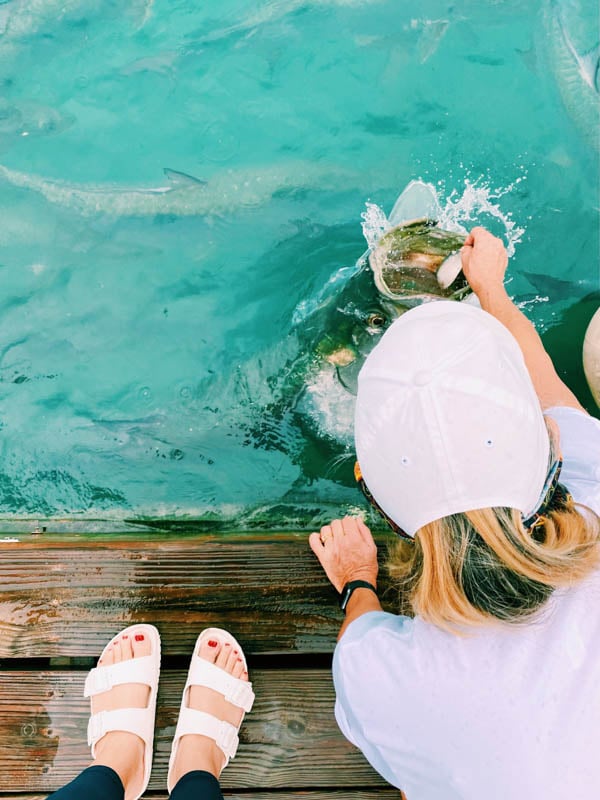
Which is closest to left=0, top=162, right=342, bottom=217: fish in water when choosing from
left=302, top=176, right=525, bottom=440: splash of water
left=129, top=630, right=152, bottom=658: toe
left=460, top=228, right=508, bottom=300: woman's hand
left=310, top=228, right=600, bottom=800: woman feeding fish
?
left=302, top=176, right=525, bottom=440: splash of water

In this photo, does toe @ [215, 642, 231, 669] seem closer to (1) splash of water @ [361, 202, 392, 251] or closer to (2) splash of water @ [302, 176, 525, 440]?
(2) splash of water @ [302, 176, 525, 440]

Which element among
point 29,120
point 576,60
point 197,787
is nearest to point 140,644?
point 197,787

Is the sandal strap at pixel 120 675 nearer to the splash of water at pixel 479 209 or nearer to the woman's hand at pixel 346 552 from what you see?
the woman's hand at pixel 346 552

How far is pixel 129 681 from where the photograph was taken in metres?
1.62

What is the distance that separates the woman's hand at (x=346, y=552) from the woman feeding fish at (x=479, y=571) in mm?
588

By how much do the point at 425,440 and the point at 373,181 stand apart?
65.4 inches

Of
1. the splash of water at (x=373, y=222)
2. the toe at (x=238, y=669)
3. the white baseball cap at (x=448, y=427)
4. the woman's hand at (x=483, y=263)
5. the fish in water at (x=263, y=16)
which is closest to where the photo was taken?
the white baseball cap at (x=448, y=427)

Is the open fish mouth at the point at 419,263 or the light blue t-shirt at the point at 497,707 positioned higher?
the open fish mouth at the point at 419,263

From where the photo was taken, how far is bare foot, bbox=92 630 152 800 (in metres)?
1.55

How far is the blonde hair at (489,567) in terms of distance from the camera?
90 centimetres

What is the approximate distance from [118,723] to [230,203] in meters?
1.88

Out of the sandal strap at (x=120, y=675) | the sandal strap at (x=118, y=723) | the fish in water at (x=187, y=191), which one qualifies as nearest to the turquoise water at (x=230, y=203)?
the fish in water at (x=187, y=191)

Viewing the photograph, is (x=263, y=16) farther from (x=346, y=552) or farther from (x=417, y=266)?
(x=346, y=552)

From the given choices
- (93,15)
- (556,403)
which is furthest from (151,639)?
(93,15)
